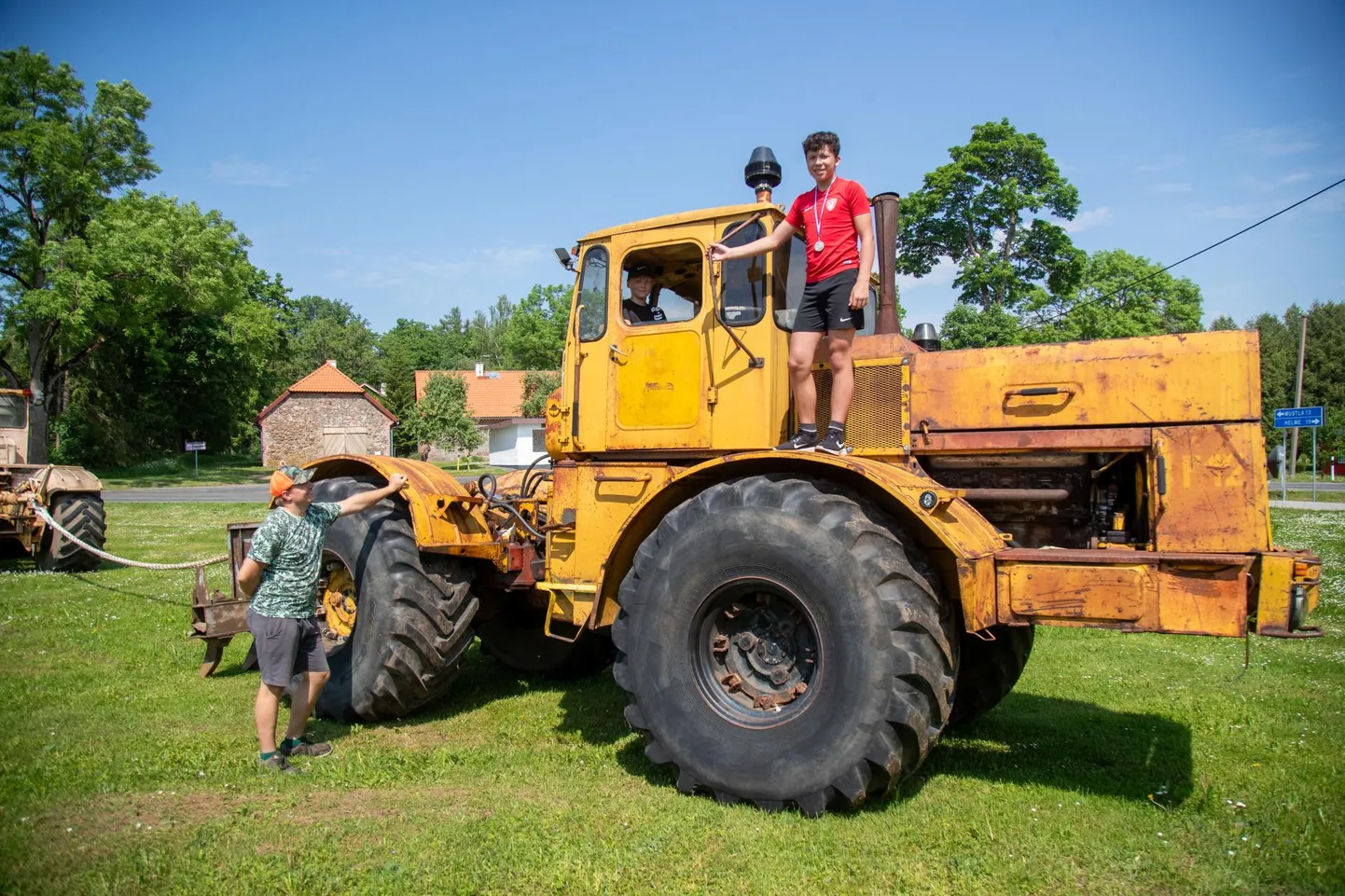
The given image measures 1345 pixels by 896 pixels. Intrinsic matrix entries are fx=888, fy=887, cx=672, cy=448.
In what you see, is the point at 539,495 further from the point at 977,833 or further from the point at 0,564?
the point at 0,564

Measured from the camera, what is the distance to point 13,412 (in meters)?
13.3

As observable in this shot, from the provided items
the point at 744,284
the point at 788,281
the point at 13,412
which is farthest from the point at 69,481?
the point at 788,281

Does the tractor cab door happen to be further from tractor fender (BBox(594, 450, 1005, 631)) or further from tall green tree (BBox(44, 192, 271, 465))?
tall green tree (BBox(44, 192, 271, 465))

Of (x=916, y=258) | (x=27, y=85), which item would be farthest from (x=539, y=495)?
(x=27, y=85)

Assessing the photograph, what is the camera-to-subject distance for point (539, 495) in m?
6.52

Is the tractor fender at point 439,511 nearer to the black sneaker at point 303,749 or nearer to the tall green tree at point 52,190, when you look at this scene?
the black sneaker at point 303,749

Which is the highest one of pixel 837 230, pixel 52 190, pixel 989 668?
pixel 52 190

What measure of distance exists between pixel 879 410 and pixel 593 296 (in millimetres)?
1883

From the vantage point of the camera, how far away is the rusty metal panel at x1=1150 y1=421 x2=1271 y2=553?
12.9 feet

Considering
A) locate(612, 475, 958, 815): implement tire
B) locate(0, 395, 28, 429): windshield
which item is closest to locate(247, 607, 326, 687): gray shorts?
locate(612, 475, 958, 815): implement tire

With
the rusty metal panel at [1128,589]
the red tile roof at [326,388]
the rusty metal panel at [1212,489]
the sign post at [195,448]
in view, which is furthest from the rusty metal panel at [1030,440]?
the red tile roof at [326,388]

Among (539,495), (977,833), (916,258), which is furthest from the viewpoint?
(916,258)

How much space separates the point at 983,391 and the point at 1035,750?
2.27m

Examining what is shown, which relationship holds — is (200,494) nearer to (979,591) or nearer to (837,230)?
(837,230)
